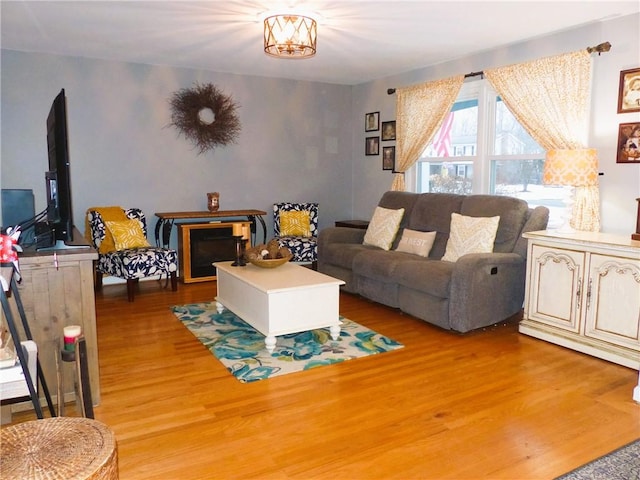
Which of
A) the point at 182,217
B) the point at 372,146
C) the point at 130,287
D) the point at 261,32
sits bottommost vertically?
the point at 130,287

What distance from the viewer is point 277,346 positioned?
11.2 feet

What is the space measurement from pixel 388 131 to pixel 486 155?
1454mm

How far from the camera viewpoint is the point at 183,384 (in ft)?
9.29

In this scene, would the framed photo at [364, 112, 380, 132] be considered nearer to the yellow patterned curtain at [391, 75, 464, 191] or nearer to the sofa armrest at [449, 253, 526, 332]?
the yellow patterned curtain at [391, 75, 464, 191]

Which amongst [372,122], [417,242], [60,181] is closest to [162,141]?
[372,122]

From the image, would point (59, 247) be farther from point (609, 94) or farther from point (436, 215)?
point (609, 94)

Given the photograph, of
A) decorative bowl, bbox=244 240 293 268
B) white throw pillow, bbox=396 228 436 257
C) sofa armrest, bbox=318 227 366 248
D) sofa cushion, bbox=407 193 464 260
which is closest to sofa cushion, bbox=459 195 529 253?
sofa cushion, bbox=407 193 464 260

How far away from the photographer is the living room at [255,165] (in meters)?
2.39

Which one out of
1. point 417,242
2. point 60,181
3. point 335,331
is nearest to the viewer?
point 60,181

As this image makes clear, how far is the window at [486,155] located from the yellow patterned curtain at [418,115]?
0.13 m

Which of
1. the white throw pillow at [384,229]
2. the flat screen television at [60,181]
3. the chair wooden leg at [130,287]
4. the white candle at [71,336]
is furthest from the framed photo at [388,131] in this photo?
the white candle at [71,336]

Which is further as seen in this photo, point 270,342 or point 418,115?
point 418,115

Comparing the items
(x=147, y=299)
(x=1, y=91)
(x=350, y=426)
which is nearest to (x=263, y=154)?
(x=147, y=299)

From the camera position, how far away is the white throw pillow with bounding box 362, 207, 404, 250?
4.81 meters
